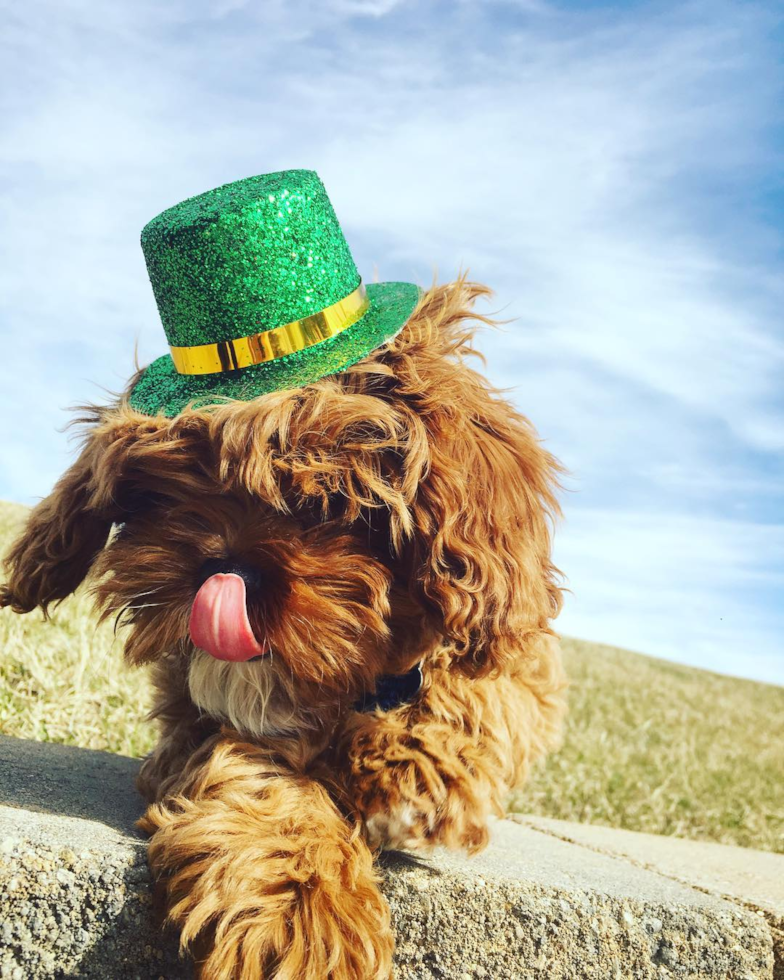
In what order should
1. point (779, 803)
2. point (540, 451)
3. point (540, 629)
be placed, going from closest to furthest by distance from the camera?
point (540, 629)
point (540, 451)
point (779, 803)

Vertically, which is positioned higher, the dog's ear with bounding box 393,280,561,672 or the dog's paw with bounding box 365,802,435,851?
the dog's ear with bounding box 393,280,561,672

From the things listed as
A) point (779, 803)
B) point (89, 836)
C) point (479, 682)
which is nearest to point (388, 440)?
point (479, 682)

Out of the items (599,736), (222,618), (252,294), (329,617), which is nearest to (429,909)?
(329,617)

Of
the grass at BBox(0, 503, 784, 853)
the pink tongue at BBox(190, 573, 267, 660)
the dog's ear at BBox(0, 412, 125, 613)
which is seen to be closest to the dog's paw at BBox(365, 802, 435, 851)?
the pink tongue at BBox(190, 573, 267, 660)

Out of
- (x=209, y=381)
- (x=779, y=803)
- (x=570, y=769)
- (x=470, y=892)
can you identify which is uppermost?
(x=209, y=381)

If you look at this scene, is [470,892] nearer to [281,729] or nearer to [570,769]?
[281,729]

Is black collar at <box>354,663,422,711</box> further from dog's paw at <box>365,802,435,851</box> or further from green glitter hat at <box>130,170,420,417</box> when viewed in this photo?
green glitter hat at <box>130,170,420,417</box>

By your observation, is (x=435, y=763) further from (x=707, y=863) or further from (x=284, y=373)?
(x=707, y=863)
